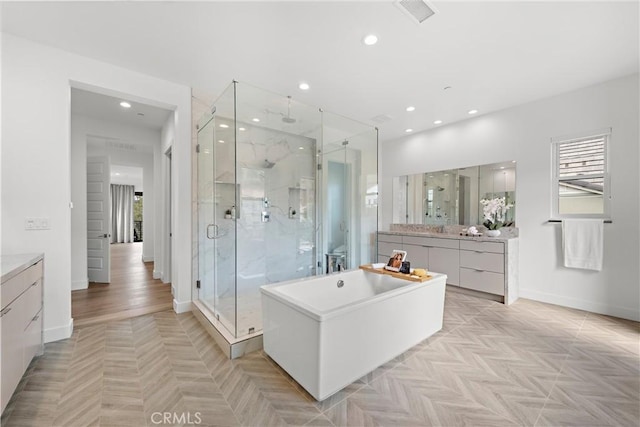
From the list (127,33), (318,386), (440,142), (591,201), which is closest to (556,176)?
(591,201)

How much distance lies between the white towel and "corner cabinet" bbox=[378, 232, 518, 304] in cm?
55

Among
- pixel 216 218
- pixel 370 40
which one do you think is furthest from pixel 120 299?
pixel 370 40

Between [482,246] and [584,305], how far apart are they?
1276mm

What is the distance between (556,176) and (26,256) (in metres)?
5.74

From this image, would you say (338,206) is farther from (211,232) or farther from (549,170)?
(549,170)

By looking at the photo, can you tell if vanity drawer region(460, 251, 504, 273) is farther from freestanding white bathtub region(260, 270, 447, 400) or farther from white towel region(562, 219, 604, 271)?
freestanding white bathtub region(260, 270, 447, 400)

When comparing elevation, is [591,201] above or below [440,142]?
below

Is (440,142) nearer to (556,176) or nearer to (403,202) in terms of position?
(403,202)

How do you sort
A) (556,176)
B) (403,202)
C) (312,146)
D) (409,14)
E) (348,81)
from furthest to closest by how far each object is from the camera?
1. (403,202)
2. (312,146)
3. (556,176)
4. (348,81)
5. (409,14)

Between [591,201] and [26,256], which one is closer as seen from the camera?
[26,256]

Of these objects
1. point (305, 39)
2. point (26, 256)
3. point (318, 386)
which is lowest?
point (318, 386)

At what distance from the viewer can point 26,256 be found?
2021 mm

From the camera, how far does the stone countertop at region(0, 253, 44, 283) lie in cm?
152

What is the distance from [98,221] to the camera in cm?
442
